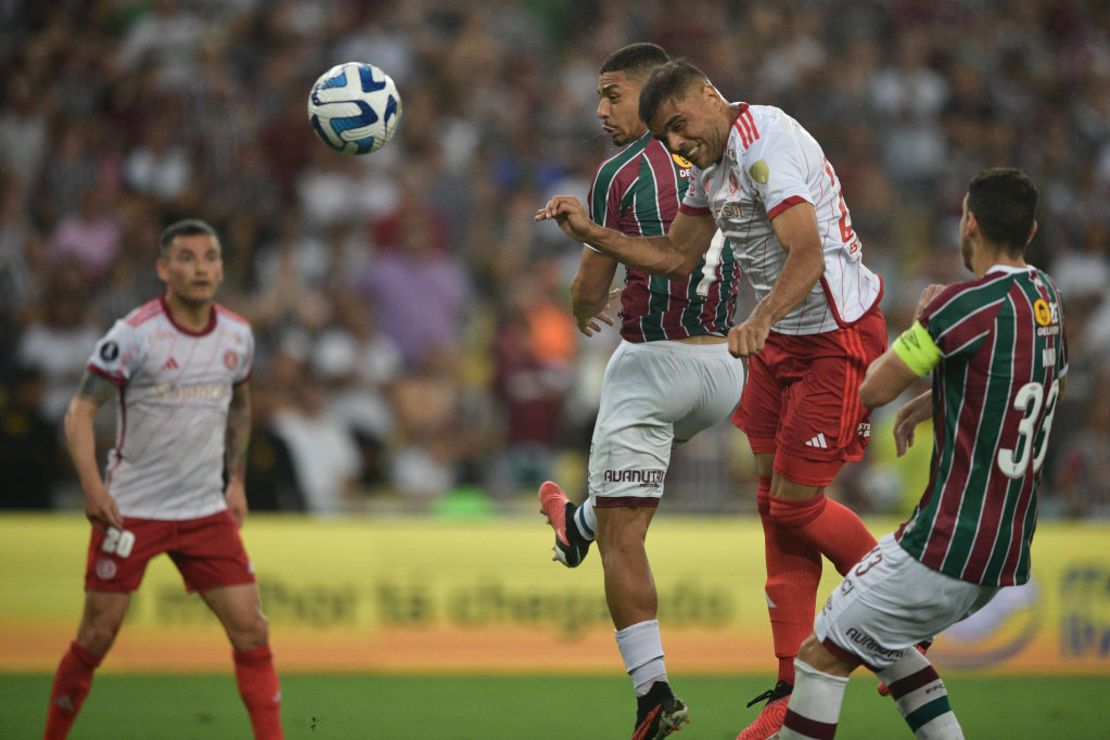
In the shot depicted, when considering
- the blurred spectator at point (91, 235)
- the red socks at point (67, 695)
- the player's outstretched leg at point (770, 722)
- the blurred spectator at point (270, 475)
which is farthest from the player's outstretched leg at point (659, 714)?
the blurred spectator at point (91, 235)

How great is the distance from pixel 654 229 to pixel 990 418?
203cm

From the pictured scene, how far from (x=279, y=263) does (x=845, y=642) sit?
28.8 ft

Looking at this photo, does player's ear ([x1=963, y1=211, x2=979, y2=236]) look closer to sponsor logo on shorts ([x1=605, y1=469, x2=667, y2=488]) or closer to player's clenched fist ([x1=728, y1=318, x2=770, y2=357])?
player's clenched fist ([x1=728, y1=318, x2=770, y2=357])

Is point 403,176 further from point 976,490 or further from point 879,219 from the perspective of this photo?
point 976,490

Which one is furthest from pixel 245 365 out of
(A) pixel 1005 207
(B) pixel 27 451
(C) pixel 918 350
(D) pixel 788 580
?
(B) pixel 27 451

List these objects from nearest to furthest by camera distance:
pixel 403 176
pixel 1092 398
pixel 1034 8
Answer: pixel 1092 398 → pixel 403 176 → pixel 1034 8

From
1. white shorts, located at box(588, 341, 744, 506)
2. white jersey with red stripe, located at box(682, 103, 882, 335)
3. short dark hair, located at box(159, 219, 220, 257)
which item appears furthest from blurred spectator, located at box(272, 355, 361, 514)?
white jersey with red stripe, located at box(682, 103, 882, 335)

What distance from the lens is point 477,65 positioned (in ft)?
48.7

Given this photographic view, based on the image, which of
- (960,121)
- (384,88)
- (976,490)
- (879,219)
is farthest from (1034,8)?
(976,490)

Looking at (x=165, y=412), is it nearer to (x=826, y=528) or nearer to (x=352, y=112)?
(x=352, y=112)

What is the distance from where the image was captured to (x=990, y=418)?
198 inches

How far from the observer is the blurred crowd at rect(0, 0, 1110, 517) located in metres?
12.1

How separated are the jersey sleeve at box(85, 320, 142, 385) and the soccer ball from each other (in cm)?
131

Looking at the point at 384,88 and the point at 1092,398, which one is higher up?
the point at 384,88
